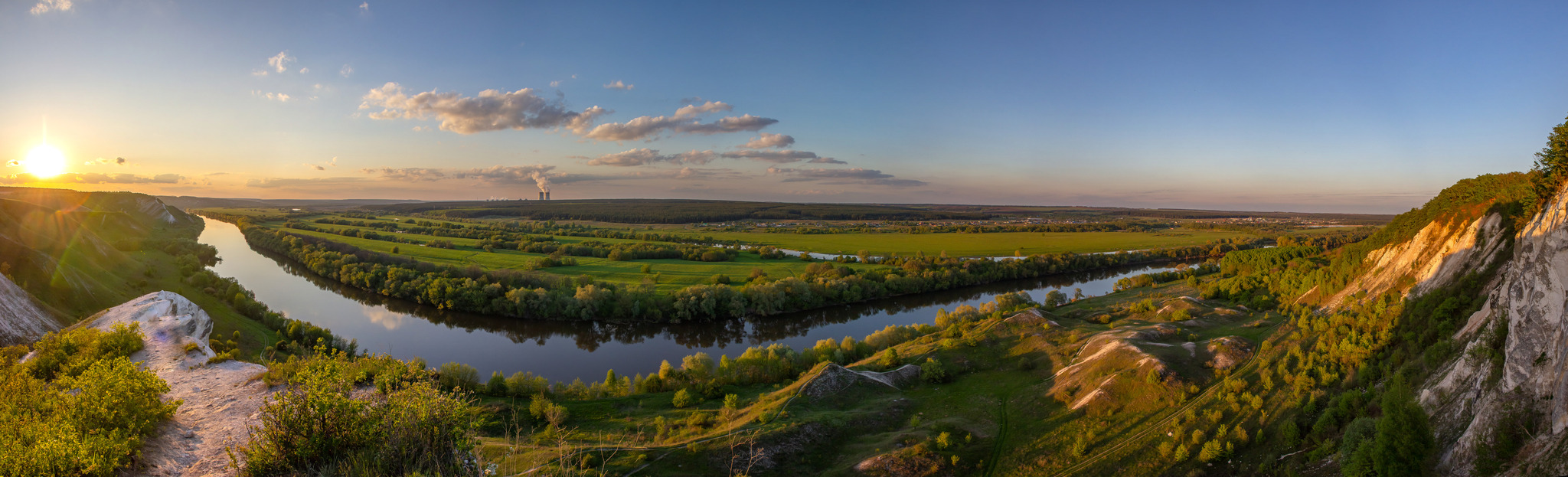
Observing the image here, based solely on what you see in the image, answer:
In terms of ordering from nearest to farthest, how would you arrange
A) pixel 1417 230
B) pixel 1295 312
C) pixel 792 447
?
pixel 792 447
pixel 1417 230
pixel 1295 312

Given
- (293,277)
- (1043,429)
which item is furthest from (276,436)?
(293,277)

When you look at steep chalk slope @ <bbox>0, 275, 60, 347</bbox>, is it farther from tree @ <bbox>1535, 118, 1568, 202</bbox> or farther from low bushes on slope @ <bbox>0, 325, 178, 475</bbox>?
tree @ <bbox>1535, 118, 1568, 202</bbox>

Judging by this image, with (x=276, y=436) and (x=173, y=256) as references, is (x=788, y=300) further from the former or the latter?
(x=173, y=256)

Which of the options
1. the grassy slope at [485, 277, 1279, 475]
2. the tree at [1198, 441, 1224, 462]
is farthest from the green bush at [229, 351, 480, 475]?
the tree at [1198, 441, 1224, 462]

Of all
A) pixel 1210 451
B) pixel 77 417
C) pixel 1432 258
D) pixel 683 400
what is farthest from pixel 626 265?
pixel 1432 258

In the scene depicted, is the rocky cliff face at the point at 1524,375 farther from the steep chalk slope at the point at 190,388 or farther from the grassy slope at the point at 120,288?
the grassy slope at the point at 120,288

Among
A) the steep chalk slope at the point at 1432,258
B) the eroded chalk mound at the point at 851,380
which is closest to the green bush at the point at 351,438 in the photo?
the eroded chalk mound at the point at 851,380
